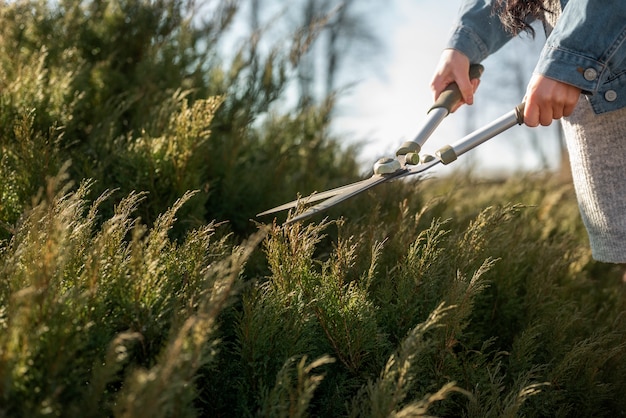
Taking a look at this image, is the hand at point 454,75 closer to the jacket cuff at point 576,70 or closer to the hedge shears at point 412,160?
the hedge shears at point 412,160

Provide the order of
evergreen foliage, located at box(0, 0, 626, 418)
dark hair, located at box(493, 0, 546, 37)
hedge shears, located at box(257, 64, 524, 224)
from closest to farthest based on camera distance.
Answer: evergreen foliage, located at box(0, 0, 626, 418) < hedge shears, located at box(257, 64, 524, 224) < dark hair, located at box(493, 0, 546, 37)

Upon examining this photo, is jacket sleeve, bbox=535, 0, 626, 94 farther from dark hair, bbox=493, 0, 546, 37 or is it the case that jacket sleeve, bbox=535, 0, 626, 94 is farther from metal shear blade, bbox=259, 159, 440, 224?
metal shear blade, bbox=259, 159, 440, 224

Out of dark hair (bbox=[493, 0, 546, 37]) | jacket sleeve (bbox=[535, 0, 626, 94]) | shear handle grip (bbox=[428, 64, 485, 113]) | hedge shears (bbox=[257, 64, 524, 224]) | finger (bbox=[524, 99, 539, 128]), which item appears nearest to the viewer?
jacket sleeve (bbox=[535, 0, 626, 94])

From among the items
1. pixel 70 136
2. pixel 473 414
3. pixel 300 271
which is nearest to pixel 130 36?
pixel 70 136

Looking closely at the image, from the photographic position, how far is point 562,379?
2406mm

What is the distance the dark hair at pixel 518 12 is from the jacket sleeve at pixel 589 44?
0.32 m

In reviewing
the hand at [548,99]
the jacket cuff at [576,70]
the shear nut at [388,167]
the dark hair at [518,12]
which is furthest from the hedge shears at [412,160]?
the dark hair at [518,12]

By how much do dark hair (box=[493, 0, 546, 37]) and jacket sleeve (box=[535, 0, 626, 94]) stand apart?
12.6 inches

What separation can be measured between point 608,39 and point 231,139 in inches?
81.1

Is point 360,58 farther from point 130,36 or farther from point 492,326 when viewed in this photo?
Answer: point 492,326

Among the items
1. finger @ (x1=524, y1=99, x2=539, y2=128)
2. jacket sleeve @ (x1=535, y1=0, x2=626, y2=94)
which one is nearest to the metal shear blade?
finger @ (x1=524, y1=99, x2=539, y2=128)

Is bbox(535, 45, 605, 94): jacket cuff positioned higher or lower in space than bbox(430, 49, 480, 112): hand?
lower

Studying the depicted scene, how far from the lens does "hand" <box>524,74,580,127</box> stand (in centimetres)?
211

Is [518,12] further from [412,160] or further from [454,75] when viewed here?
[412,160]
